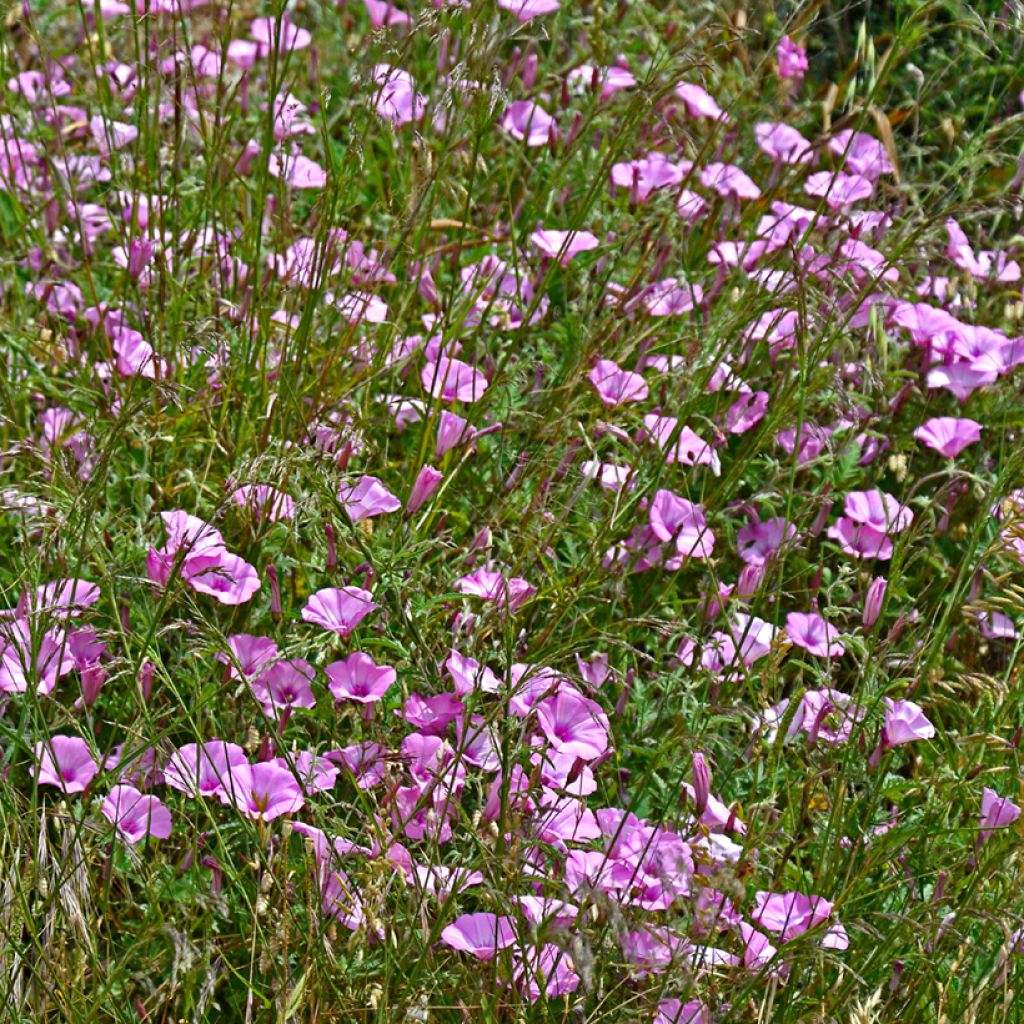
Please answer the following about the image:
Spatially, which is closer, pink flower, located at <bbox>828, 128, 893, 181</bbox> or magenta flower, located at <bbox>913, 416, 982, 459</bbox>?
magenta flower, located at <bbox>913, 416, 982, 459</bbox>

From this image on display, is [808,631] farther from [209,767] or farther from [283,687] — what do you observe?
[209,767]

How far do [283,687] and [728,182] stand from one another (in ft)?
5.32

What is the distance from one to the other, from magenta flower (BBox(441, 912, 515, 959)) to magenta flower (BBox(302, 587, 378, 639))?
1.40 ft

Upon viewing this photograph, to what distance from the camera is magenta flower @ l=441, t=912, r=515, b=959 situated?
5.47 ft

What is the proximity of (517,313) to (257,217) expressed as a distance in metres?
0.52

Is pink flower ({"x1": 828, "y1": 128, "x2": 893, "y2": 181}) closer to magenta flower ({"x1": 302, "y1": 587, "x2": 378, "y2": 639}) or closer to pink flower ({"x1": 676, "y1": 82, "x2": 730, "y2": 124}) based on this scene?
pink flower ({"x1": 676, "y1": 82, "x2": 730, "y2": 124})

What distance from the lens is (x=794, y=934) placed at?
5.99 ft

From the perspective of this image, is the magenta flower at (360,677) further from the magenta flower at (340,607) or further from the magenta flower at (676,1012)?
the magenta flower at (676,1012)

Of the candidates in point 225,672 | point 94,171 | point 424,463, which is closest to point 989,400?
point 424,463

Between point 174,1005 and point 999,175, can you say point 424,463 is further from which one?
point 999,175

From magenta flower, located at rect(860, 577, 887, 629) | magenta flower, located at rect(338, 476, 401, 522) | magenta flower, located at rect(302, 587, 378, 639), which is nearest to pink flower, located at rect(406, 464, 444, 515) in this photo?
magenta flower, located at rect(338, 476, 401, 522)

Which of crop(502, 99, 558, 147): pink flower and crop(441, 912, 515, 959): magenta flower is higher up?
crop(502, 99, 558, 147): pink flower

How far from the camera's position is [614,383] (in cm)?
248

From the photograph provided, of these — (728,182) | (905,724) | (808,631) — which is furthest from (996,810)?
(728,182)
